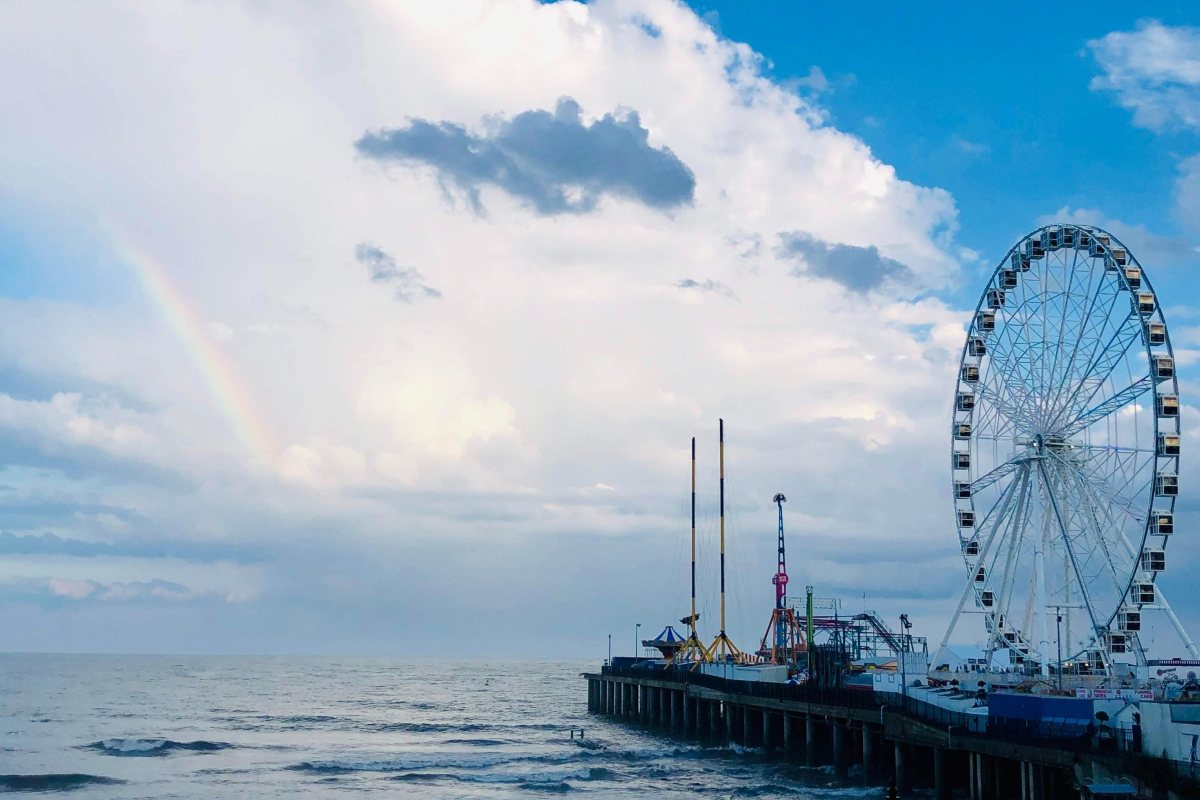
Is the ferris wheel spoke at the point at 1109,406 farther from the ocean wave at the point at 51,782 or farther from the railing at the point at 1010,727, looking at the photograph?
the ocean wave at the point at 51,782

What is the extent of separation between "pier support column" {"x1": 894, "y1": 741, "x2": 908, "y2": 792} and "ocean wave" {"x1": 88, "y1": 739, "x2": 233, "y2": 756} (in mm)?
45165

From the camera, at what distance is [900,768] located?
47875 millimetres

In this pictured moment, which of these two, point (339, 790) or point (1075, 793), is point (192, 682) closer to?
point (339, 790)

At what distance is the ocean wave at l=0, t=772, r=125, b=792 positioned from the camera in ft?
186

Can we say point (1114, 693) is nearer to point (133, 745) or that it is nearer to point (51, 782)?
point (51, 782)

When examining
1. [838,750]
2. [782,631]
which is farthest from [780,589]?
[838,750]

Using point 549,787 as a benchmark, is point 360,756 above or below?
below

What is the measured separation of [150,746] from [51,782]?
1687 cm

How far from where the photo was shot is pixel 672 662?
109750 mm

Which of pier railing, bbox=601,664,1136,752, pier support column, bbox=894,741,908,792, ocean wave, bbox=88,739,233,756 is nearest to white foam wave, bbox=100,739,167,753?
ocean wave, bbox=88,739,233,756

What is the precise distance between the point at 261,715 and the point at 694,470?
→ 4554 cm

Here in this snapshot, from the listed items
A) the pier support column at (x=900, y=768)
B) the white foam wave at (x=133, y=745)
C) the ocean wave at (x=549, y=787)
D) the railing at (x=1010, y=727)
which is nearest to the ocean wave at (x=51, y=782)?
the white foam wave at (x=133, y=745)

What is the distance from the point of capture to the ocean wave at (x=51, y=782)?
56.8 m

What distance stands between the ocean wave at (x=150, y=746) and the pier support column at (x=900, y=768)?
45.2 meters
